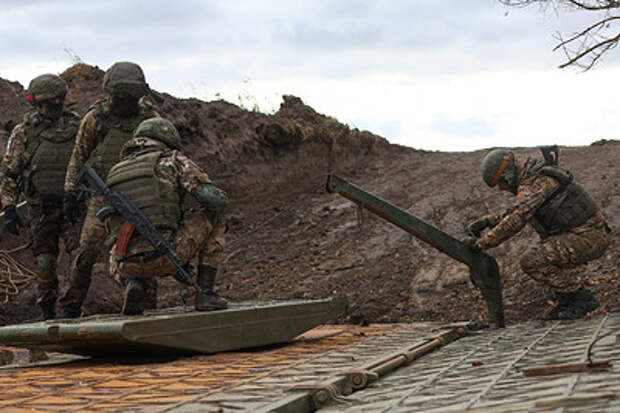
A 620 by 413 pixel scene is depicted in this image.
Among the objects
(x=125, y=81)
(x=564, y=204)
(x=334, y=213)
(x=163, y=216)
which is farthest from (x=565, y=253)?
(x=334, y=213)

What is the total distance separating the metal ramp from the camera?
15.9 ft

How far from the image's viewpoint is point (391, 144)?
52.6 ft

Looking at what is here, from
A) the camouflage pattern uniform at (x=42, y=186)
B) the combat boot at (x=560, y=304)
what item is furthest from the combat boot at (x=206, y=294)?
the combat boot at (x=560, y=304)

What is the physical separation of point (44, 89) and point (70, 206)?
1.32 metres

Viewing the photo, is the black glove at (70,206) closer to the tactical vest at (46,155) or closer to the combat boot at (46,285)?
the tactical vest at (46,155)

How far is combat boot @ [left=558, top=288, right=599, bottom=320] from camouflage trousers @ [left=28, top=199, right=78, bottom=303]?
4.64m

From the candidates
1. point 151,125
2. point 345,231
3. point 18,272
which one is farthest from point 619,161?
point 18,272

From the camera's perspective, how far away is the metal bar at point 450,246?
654 cm

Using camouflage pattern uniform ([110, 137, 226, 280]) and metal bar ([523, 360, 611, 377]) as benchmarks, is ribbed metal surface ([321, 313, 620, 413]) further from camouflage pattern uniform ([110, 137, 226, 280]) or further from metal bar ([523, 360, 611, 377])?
camouflage pattern uniform ([110, 137, 226, 280])

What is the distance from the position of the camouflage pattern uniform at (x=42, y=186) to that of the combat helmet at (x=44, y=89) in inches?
9.5

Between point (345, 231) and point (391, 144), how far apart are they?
5.03 meters

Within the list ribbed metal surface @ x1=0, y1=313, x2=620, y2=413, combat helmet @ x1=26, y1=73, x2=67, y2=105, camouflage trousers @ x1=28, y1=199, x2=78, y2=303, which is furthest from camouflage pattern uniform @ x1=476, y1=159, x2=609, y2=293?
combat helmet @ x1=26, y1=73, x2=67, y2=105

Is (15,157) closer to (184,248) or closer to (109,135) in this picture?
(109,135)

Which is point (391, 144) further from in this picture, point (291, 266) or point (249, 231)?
point (291, 266)
